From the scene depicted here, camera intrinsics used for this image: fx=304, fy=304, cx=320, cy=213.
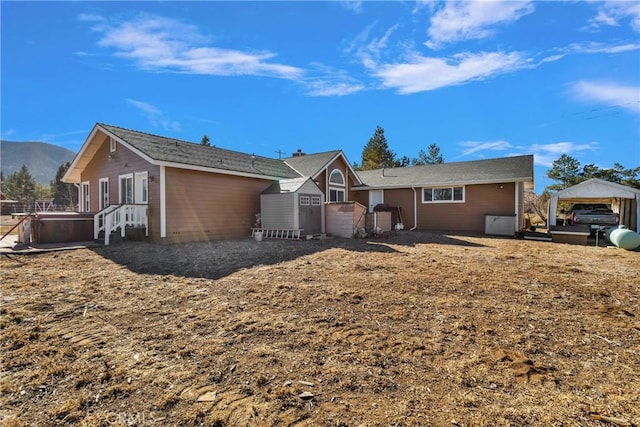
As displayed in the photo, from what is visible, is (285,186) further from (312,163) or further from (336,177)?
(336,177)

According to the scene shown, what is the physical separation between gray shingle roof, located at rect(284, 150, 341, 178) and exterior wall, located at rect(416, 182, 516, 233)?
5407 mm

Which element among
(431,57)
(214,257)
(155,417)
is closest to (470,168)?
(431,57)

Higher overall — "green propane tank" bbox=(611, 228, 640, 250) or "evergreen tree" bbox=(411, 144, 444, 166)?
"evergreen tree" bbox=(411, 144, 444, 166)

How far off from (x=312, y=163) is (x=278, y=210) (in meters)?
5.73

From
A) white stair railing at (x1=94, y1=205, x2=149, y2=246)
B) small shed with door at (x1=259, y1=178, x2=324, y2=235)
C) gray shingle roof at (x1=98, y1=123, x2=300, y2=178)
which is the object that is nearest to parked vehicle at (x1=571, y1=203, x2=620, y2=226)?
small shed with door at (x1=259, y1=178, x2=324, y2=235)

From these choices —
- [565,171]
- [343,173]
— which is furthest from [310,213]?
[565,171]

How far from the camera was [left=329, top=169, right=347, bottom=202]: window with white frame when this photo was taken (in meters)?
17.2

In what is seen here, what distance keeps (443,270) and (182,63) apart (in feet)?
40.4

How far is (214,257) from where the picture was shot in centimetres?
770

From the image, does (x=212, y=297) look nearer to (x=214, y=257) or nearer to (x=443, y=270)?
(x=214, y=257)

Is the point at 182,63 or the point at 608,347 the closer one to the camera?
the point at 608,347

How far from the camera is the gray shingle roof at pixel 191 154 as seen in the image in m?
10.8

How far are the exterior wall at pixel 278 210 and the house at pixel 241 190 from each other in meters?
0.04

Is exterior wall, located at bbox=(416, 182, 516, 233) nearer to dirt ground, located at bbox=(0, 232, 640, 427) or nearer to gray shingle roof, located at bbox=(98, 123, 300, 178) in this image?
gray shingle roof, located at bbox=(98, 123, 300, 178)
